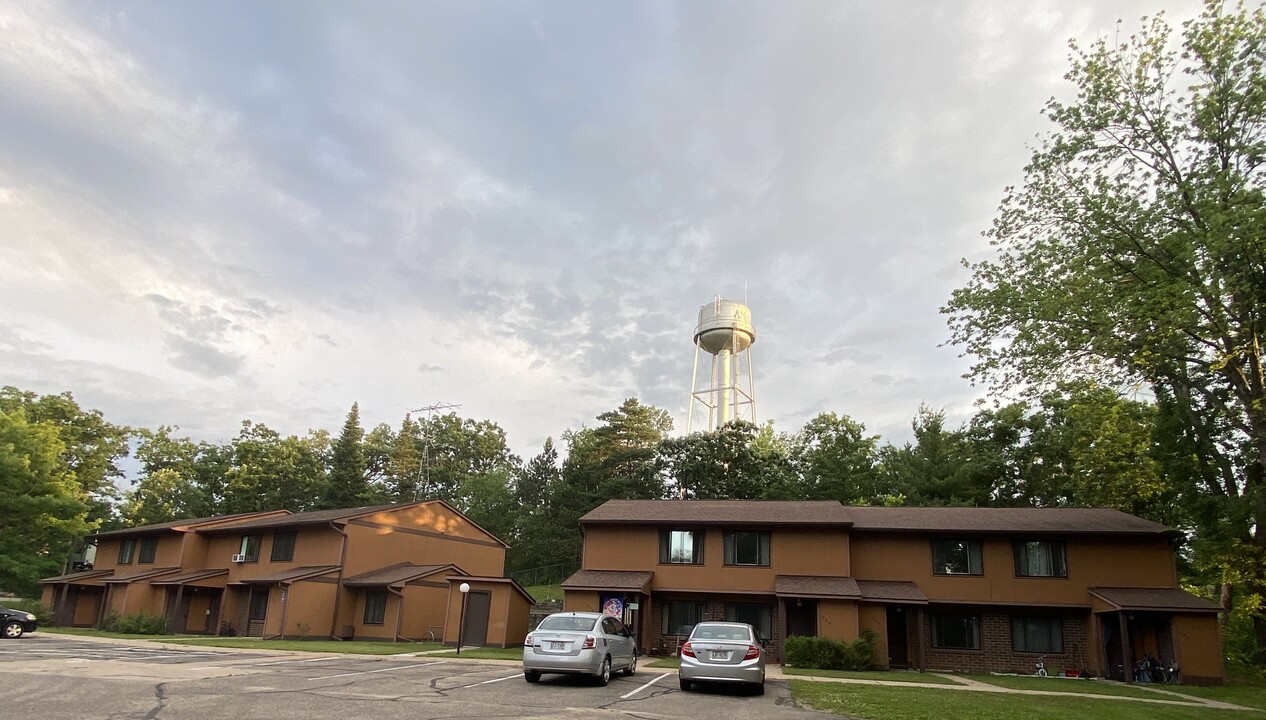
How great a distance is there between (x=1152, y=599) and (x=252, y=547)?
35788 mm

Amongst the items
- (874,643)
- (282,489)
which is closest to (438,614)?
(874,643)

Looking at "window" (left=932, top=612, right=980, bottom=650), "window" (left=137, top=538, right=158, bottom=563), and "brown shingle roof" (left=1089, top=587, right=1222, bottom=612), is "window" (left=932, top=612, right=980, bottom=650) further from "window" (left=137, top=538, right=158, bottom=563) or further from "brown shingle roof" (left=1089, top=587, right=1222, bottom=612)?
"window" (left=137, top=538, right=158, bottom=563)

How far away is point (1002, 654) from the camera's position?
25.8m

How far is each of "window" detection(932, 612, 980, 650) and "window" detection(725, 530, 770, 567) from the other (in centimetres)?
627

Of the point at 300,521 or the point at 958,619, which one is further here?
the point at 300,521

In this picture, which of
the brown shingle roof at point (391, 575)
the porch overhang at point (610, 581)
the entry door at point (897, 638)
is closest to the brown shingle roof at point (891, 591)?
the entry door at point (897, 638)

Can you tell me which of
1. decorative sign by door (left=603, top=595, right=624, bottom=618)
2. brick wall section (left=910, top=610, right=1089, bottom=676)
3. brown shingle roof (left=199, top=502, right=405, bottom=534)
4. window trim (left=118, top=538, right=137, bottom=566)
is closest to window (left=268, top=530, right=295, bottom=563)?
brown shingle roof (left=199, top=502, right=405, bottom=534)

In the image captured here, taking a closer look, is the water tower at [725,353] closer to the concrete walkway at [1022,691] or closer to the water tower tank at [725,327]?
the water tower tank at [725,327]

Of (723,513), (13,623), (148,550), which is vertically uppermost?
(723,513)

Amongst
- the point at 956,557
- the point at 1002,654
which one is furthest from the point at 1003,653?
the point at 956,557

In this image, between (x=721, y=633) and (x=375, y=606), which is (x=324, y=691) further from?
(x=375, y=606)

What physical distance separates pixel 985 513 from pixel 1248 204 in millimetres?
14955

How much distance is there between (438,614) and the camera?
31688mm

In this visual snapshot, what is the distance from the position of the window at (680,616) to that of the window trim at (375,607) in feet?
38.8
